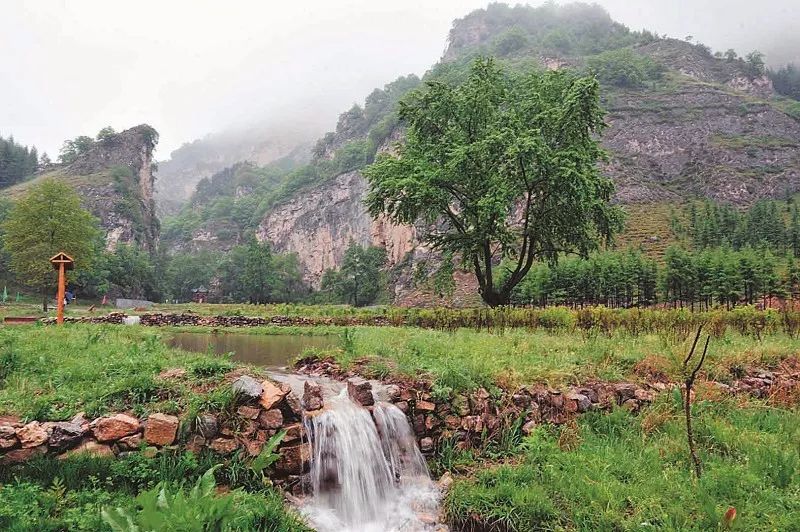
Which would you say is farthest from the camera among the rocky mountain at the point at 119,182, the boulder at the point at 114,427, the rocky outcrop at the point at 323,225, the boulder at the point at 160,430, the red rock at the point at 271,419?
the rocky outcrop at the point at 323,225

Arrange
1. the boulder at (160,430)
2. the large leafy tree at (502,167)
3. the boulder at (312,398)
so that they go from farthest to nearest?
the large leafy tree at (502,167), the boulder at (312,398), the boulder at (160,430)

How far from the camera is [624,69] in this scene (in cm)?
11569

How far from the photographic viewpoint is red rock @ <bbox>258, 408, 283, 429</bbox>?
604 cm

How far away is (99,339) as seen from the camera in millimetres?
9961

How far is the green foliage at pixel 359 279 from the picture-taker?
3369 inches

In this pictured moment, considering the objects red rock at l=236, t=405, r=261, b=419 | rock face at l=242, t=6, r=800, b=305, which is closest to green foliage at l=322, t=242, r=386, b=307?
rock face at l=242, t=6, r=800, b=305

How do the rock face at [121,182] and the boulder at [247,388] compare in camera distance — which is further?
the rock face at [121,182]

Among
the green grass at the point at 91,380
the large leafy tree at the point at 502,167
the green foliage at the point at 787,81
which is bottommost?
the green grass at the point at 91,380

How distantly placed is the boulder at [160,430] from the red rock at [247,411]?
0.73 meters

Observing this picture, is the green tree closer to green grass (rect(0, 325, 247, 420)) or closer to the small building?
green grass (rect(0, 325, 247, 420))

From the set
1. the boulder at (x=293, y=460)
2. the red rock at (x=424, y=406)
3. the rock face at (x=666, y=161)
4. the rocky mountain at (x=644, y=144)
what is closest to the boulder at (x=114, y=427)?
the boulder at (x=293, y=460)

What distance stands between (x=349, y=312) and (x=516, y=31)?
537 feet

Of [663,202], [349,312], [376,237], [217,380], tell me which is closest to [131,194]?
[376,237]

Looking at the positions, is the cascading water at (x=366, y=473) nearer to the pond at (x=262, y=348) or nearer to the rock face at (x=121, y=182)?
the pond at (x=262, y=348)
